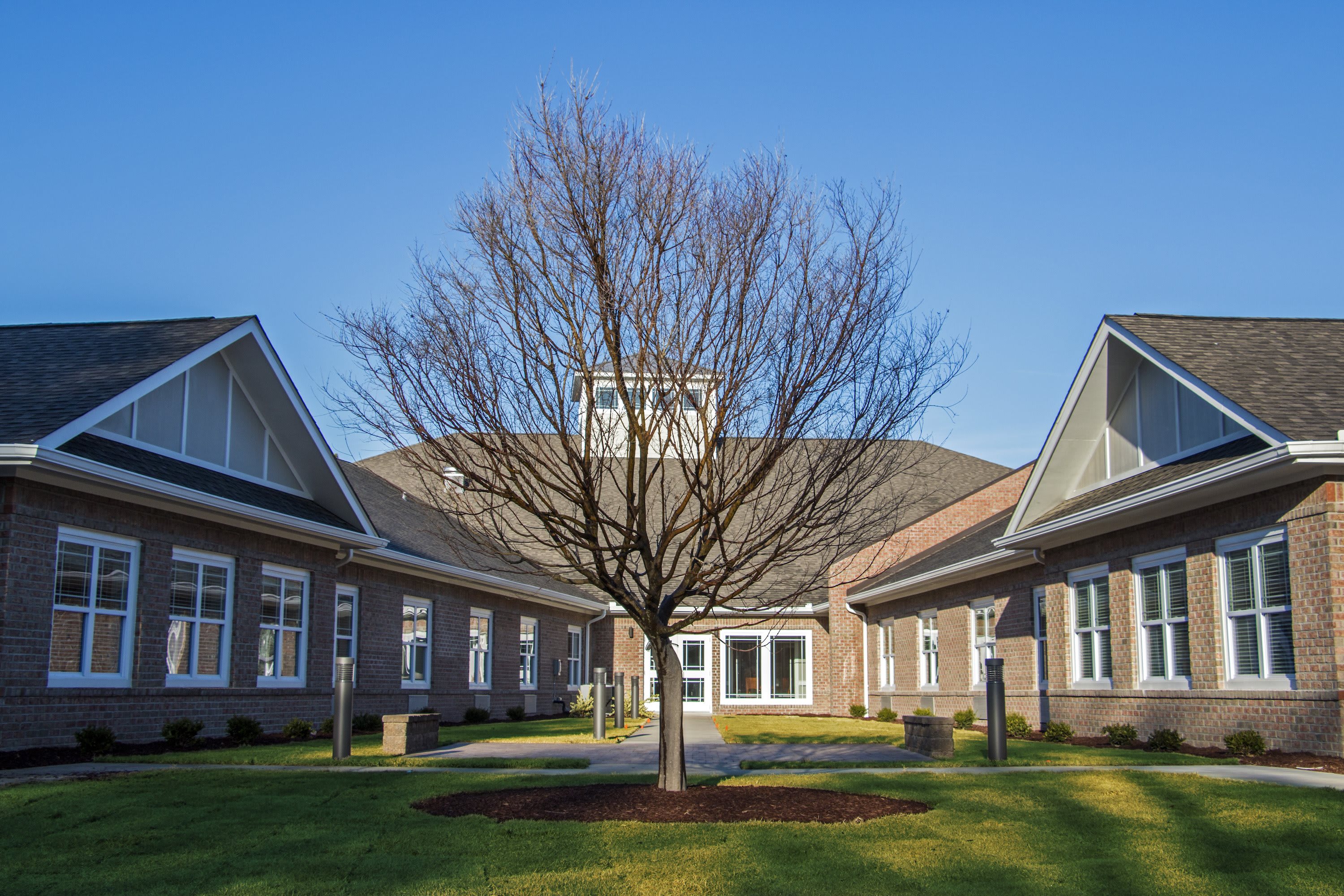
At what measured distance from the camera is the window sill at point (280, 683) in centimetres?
1775

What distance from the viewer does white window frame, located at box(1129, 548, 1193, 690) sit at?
1558 centimetres

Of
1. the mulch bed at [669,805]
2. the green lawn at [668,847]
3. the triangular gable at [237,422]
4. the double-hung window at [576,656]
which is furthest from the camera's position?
the double-hung window at [576,656]

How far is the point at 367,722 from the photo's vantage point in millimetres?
19484

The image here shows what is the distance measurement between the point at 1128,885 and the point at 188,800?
7.24 m

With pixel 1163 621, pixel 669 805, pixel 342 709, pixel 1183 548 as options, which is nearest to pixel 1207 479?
pixel 1183 548

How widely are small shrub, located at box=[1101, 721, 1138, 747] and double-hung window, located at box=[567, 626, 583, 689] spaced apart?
60.9 feet

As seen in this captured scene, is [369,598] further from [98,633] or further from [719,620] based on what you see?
[719,620]

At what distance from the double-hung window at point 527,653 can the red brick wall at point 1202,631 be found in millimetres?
11377

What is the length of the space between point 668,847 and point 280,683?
12395 millimetres

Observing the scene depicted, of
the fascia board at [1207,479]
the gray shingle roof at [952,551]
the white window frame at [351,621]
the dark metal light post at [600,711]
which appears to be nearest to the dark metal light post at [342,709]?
the dark metal light post at [600,711]

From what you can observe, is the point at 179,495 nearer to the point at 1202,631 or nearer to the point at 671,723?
the point at 671,723

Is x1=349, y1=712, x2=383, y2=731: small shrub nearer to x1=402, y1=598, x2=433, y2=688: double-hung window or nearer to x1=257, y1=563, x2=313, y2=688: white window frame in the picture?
x1=257, y1=563, x2=313, y2=688: white window frame

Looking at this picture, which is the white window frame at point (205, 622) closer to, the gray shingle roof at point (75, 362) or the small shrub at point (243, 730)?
the small shrub at point (243, 730)

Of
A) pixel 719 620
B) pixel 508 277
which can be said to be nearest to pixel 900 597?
pixel 719 620
